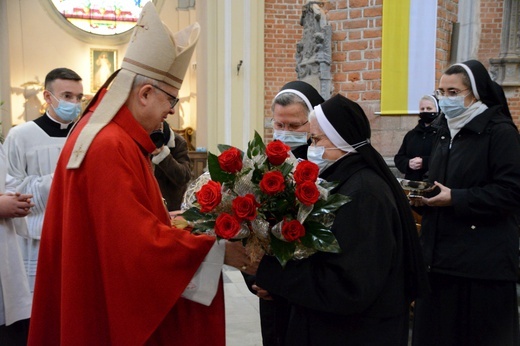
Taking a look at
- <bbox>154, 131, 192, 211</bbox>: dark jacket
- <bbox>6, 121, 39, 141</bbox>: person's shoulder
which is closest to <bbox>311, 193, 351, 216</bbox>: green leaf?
<bbox>6, 121, 39, 141</bbox>: person's shoulder

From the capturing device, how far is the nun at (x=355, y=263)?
70.3 inches

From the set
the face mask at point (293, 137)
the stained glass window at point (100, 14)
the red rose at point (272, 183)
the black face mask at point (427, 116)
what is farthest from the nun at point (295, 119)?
the stained glass window at point (100, 14)

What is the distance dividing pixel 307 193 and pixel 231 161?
0.28m

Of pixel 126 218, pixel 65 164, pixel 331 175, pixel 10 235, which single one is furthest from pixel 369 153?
pixel 10 235

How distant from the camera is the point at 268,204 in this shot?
176cm

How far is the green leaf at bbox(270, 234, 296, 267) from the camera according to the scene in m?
1.72

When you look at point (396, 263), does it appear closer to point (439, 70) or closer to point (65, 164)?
point (65, 164)

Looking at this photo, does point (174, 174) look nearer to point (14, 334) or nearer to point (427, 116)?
point (14, 334)

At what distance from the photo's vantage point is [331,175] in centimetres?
201

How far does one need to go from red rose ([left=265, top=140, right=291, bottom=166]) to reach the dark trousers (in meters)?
2.07

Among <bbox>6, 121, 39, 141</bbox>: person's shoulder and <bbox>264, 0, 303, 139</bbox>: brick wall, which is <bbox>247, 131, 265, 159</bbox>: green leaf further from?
<bbox>264, 0, 303, 139</bbox>: brick wall

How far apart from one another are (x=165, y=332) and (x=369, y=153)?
1044 mm

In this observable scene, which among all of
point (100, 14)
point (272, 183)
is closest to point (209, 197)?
point (272, 183)

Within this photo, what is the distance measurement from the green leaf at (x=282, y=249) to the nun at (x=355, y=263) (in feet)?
0.43
